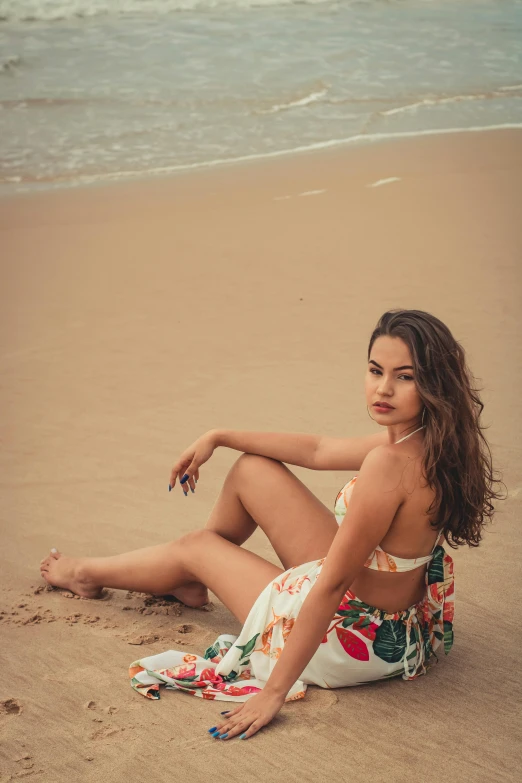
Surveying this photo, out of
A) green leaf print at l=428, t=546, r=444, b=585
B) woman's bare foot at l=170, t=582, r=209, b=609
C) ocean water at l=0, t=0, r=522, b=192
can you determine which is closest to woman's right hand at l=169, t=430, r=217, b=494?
woman's bare foot at l=170, t=582, r=209, b=609

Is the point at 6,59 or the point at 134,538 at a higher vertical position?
the point at 6,59

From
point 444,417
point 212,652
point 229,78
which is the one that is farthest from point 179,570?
point 229,78

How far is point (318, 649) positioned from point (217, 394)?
291cm

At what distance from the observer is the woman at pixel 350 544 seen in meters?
2.61

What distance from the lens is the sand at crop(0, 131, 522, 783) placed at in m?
2.66

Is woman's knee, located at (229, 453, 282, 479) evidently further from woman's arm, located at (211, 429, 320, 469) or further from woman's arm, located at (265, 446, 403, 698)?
woman's arm, located at (265, 446, 403, 698)

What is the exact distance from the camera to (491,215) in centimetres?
805

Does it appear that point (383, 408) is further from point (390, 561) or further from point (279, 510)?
point (279, 510)

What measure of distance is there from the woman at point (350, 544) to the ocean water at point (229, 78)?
7.09m

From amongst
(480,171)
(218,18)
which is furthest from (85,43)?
(480,171)

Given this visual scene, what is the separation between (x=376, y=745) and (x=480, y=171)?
7.41 m

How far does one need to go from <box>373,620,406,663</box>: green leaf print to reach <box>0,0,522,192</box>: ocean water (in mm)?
7722

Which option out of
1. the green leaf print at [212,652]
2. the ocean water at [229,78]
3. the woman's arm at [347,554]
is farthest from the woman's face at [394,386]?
the ocean water at [229,78]

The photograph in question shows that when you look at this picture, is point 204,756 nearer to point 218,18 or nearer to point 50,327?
point 50,327
